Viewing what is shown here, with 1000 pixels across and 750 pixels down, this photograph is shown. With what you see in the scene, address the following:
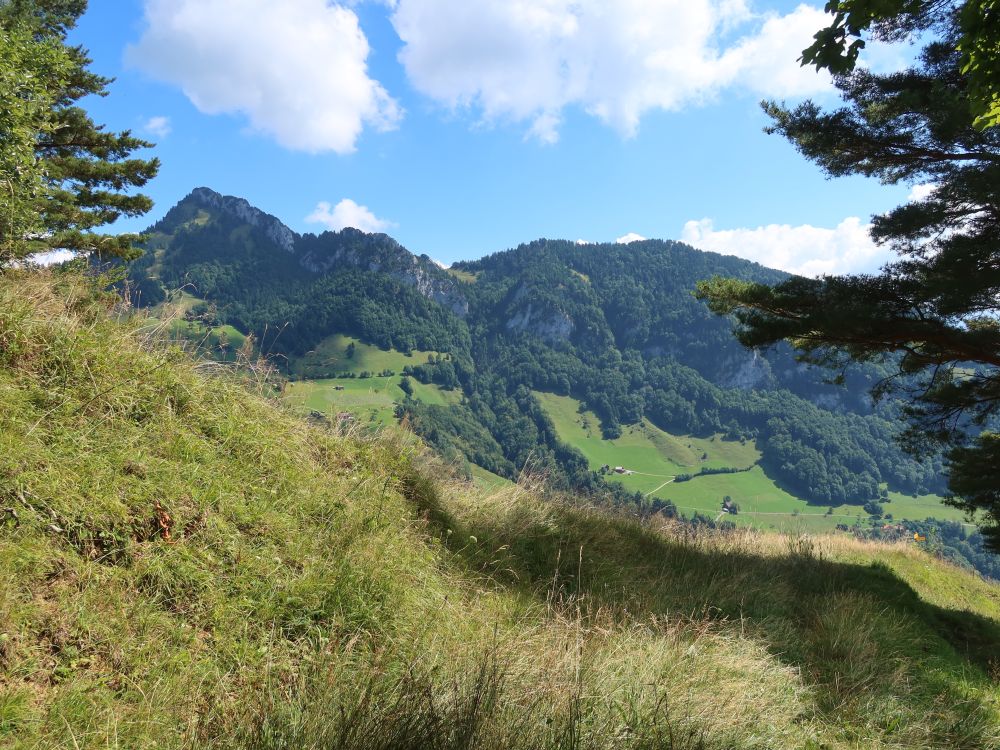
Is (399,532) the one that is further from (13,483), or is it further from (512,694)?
(13,483)

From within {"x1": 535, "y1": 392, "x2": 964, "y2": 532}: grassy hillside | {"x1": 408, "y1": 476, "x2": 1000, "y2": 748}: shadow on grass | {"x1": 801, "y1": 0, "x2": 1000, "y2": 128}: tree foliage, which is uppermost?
{"x1": 801, "y1": 0, "x2": 1000, "y2": 128}: tree foliage

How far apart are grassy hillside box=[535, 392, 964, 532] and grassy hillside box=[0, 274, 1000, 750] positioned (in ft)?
335

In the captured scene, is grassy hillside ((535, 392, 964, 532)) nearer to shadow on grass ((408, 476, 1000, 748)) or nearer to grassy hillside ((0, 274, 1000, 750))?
shadow on grass ((408, 476, 1000, 748))

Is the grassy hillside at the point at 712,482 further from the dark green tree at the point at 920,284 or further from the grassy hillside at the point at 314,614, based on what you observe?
the grassy hillside at the point at 314,614

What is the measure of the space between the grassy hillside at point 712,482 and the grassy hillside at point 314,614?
102087 millimetres

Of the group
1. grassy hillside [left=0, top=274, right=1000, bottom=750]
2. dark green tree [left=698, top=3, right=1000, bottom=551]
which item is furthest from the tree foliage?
dark green tree [left=698, top=3, right=1000, bottom=551]

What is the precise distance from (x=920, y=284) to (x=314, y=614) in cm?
1152

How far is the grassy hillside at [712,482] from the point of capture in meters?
126

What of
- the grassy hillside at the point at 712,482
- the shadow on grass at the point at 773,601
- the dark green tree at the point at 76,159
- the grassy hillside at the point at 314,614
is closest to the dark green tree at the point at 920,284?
the shadow on grass at the point at 773,601

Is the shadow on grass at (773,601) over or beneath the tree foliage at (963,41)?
beneath

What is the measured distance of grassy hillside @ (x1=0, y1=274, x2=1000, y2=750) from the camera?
252 cm

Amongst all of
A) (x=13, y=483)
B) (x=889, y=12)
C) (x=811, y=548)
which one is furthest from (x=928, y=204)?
(x=13, y=483)

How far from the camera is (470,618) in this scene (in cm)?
404

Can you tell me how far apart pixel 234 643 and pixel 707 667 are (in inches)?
126
